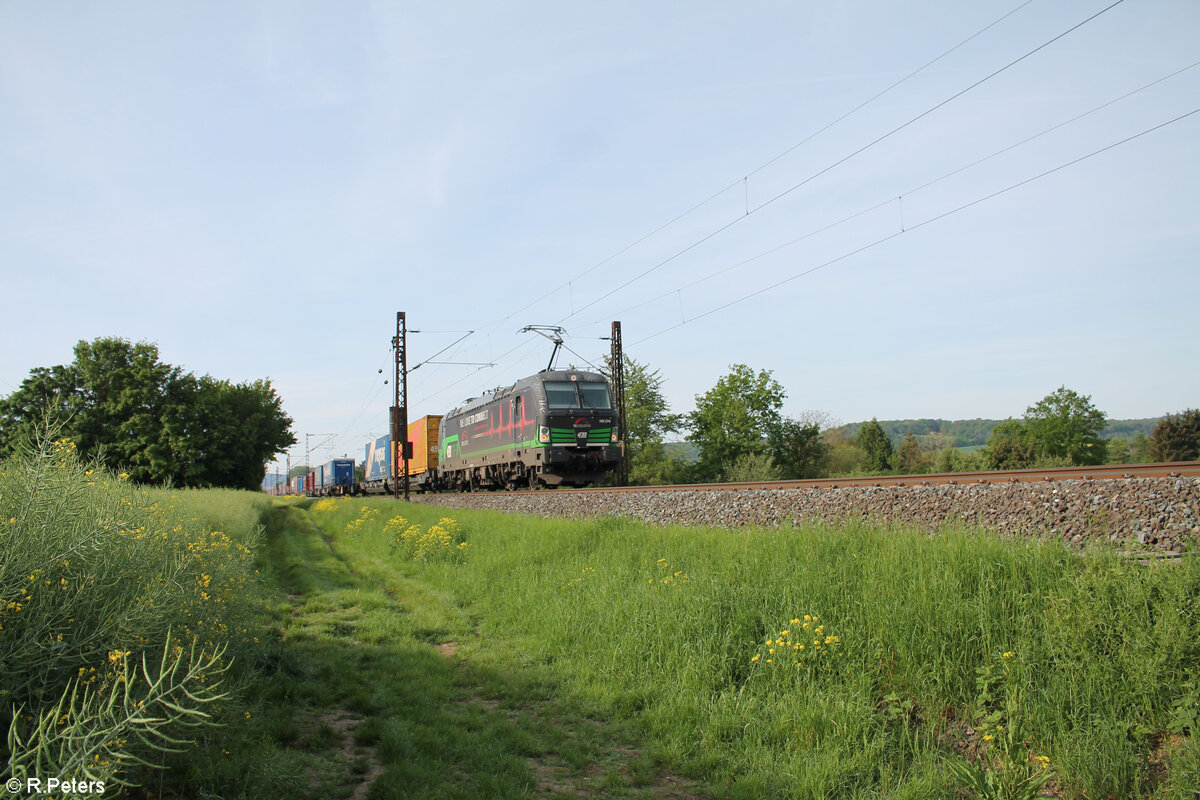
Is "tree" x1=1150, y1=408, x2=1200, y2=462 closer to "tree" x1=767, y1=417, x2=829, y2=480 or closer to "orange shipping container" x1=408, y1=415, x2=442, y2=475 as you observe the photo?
"tree" x1=767, y1=417, x2=829, y2=480

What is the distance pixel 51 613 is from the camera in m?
2.90

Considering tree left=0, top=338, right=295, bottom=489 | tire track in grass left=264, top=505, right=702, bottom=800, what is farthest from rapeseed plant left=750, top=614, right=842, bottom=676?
tree left=0, top=338, right=295, bottom=489

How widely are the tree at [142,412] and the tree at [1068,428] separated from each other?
6233cm

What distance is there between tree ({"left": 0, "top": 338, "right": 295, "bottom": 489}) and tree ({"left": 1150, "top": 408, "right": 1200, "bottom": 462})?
64.2 m

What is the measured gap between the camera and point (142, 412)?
37750 mm

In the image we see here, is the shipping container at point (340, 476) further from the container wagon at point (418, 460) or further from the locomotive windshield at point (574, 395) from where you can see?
the locomotive windshield at point (574, 395)

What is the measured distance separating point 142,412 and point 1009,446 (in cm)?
5980

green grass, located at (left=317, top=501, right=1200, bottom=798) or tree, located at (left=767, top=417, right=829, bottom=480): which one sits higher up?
tree, located at (left=767, top=417, right=829, bottom=480)

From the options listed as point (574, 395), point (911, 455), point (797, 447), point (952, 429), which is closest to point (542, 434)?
point (574, 395)

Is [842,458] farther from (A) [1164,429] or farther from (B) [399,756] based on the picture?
(B) [399,756]

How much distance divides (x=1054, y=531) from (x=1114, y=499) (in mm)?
599

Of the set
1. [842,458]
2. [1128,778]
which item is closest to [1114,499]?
[1128,778]

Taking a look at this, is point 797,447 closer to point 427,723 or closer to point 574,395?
point 574,395

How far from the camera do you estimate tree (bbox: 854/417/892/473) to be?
66875mm
